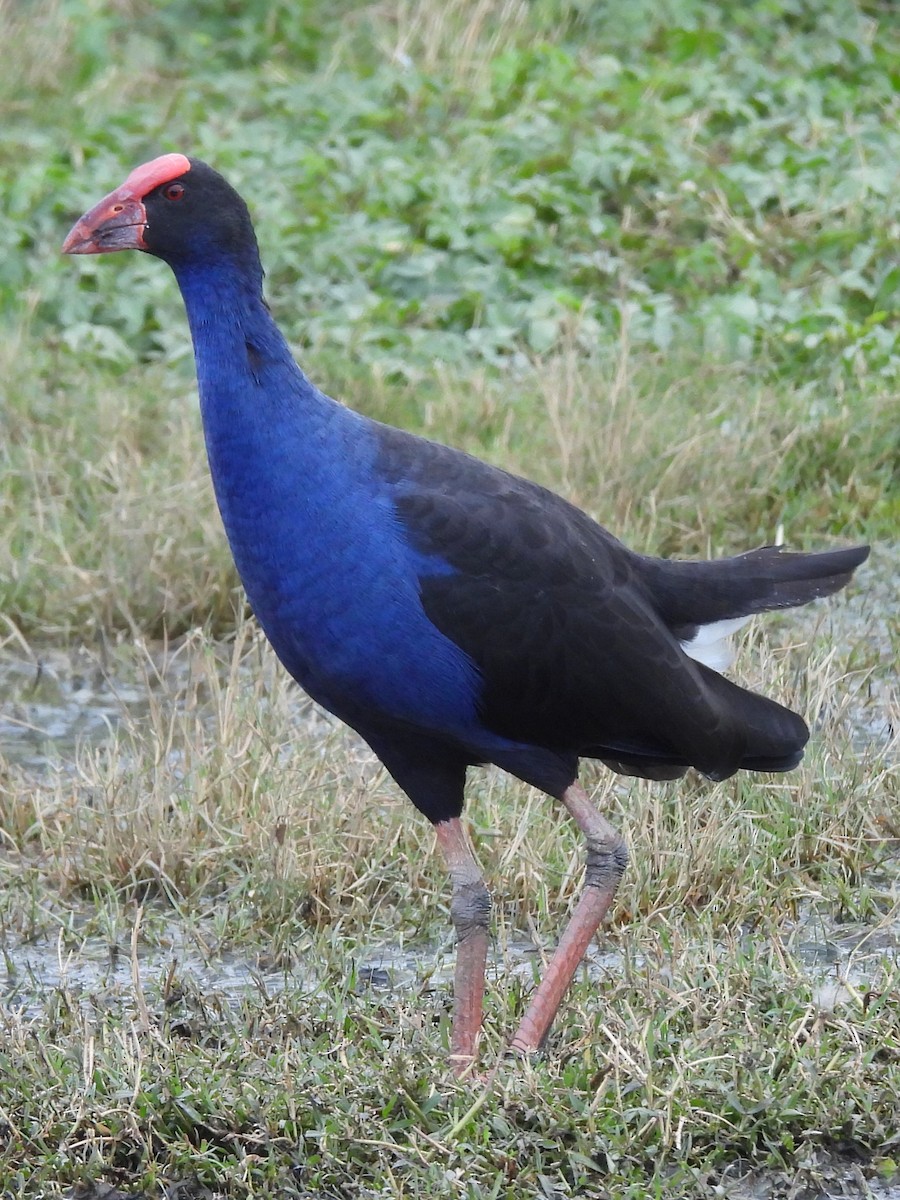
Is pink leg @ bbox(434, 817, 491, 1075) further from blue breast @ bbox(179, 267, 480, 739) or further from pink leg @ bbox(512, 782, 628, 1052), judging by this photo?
blue breast @ bbox(179, 267, 480, 739)

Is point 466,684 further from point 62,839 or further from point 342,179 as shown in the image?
point 342,179

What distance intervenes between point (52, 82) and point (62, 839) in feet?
18.2

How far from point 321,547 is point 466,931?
0.77 m

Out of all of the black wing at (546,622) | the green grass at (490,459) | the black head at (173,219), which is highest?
the black head at (173,219)

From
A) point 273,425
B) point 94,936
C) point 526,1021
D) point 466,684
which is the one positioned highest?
point 273,425

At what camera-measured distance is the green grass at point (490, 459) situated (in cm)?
310

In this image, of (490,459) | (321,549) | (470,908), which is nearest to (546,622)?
(321,549)

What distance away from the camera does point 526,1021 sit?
132 inches

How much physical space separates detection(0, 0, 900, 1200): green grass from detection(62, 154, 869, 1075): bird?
322mm

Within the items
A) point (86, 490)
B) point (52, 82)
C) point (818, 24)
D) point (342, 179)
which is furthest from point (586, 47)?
point (86, 490)

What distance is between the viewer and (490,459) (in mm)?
5836

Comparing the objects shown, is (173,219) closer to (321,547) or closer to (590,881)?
(321,547)

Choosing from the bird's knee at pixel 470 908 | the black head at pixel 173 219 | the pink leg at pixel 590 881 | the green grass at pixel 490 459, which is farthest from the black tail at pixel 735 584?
the black head at pixel 173 219

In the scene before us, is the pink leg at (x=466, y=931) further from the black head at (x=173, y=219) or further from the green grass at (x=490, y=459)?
the black head at (x=173, y=219)
